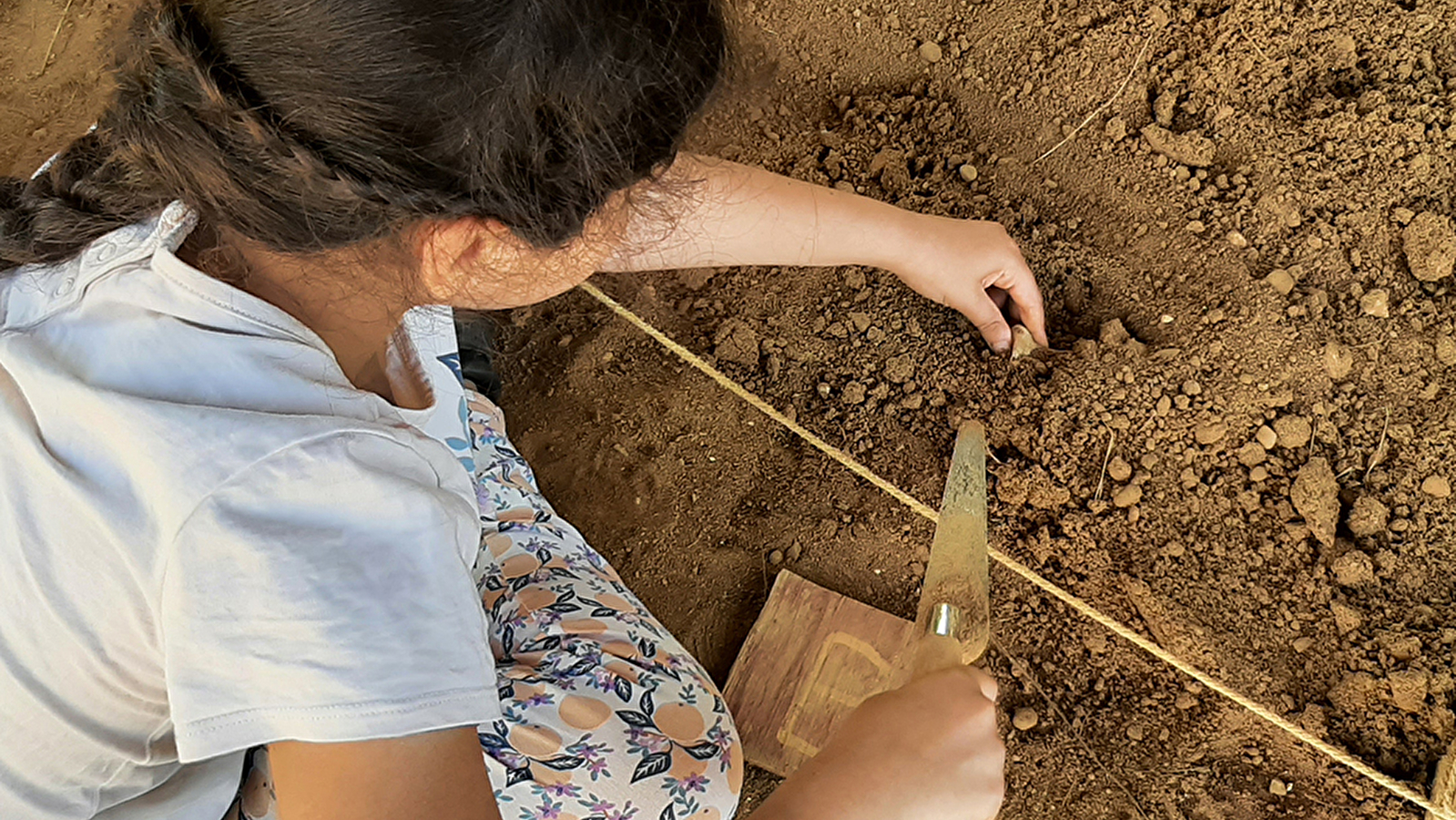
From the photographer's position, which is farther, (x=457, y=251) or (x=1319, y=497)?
(x=1319, y=497)

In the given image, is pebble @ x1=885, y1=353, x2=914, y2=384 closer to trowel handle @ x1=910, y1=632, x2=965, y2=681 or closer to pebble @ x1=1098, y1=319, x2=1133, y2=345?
pebble @ x1=1098, y1=319, x2=1133, y2=345

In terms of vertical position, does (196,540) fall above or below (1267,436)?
above

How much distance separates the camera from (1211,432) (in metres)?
1.24

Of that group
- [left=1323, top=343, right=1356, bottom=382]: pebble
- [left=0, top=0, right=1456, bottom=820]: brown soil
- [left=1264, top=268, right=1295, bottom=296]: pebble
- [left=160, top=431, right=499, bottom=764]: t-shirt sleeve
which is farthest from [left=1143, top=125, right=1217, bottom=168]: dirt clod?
[left=160, top=431, right=499, bottom=764]: t-shirt sleeve

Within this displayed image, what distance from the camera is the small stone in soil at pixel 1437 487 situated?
1187 mm

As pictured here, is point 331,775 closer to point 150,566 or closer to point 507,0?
point 150,566

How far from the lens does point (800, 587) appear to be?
1292mm

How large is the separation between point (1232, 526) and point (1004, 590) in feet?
0.84

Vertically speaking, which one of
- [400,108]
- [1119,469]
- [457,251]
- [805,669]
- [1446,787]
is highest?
[400,108]

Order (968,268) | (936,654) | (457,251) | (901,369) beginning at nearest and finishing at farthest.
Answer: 1. (457,251)
2. (936,654)
3. (968,268)
4. (901,369)

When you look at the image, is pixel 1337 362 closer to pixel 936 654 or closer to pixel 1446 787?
pixel 1446 787

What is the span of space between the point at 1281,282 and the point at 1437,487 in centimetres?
28

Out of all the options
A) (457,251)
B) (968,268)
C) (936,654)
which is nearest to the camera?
(457,251)

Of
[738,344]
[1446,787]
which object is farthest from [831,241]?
[1446,787]
